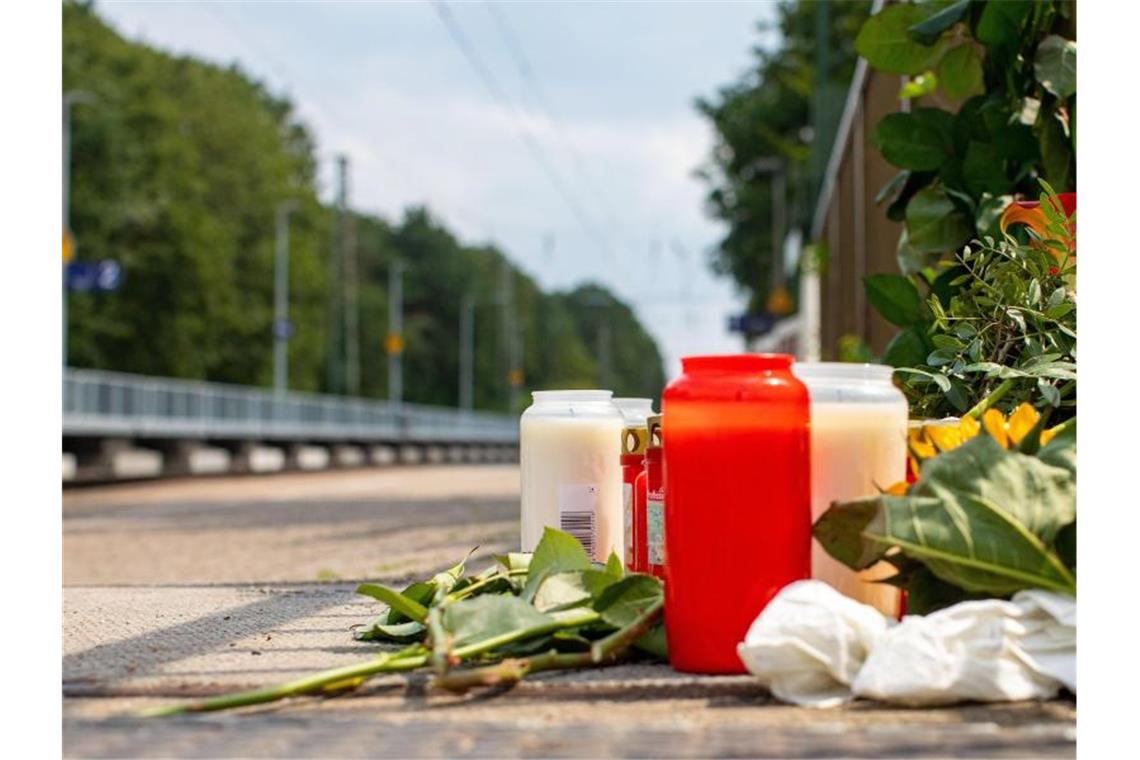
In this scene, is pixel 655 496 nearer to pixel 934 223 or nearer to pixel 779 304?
pixel 934 223

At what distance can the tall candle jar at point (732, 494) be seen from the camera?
207cm

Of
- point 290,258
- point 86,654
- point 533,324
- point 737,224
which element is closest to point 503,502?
point 86,654

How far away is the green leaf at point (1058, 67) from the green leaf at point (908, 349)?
2.55ft

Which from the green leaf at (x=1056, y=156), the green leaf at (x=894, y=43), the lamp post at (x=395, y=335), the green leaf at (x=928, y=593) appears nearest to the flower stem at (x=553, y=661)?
the green leaf at (x=928, y=593)

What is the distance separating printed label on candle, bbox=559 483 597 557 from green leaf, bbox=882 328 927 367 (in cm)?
137

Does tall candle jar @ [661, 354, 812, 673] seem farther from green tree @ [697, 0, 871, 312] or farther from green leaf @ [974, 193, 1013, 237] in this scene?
green tree @ [697, 0, 871, 312]

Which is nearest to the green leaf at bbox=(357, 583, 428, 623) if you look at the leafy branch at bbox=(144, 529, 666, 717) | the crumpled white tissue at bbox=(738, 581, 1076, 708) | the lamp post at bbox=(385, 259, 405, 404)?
the leafy branch at bbox=(144, 529, 666, 717)

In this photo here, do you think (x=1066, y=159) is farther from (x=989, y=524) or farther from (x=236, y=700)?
(x=236, y=700)

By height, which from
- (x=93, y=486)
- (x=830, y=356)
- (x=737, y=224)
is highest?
(x=737, y=224)

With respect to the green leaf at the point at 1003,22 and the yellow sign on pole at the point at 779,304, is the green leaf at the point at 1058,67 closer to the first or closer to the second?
the green leaf at the point at 1003,22

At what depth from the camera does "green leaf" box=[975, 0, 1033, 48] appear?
4.33m

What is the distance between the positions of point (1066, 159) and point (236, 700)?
3.00 metres

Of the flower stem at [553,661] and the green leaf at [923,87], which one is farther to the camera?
the green leaf at [923,87]
